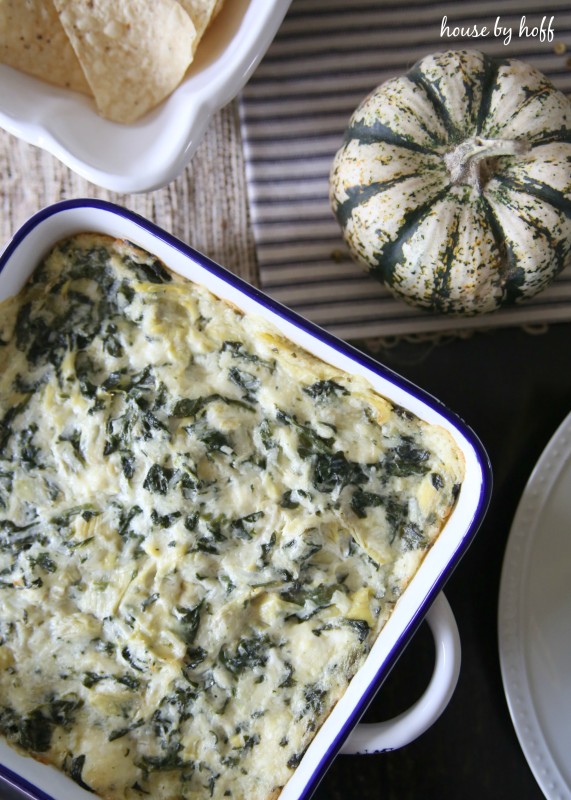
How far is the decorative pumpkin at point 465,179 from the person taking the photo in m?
1.37

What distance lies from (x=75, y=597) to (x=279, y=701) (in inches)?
13.9

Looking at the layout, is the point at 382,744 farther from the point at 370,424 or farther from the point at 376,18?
the point at 376,18

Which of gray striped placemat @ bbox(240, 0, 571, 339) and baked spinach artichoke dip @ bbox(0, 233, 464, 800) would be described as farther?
gray striped placemat @ bbox(240, 0, 571, 339)

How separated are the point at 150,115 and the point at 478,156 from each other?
0.54 metres

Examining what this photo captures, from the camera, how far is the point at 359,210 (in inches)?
56.2

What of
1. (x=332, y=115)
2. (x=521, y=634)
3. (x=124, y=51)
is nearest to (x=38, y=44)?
(x=124, y=51)

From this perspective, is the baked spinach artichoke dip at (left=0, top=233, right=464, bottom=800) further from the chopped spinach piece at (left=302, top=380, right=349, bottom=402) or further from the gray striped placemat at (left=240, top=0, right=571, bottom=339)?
the gray striped placemat at (left=240, top=0, right=571, bottom=339)

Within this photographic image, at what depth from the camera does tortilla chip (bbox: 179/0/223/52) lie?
134cm

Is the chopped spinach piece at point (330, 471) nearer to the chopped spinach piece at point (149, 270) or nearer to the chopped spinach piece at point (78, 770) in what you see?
the chopped spinach piece at point (149, 270)

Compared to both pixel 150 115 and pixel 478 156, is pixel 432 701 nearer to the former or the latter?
pixel 478 156

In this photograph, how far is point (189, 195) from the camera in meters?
1.62

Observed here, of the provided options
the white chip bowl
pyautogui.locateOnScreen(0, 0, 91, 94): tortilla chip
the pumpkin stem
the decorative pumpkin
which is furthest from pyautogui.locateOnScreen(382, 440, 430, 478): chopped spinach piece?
pyautogui.locateOnScreen(0, 0, 91, 94): tortilla chip

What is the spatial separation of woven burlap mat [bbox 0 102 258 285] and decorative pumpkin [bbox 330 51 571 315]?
280 mm

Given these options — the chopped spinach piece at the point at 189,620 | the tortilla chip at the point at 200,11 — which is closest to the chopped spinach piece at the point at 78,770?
the chopped spinach piece at the point at 189,620
